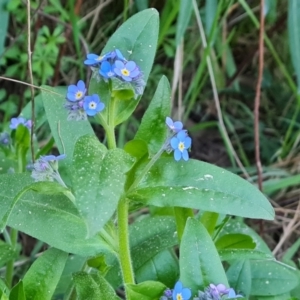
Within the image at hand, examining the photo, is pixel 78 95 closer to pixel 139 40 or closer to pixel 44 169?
pixel 44 169

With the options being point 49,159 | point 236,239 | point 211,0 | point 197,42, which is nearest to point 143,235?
point 236,239

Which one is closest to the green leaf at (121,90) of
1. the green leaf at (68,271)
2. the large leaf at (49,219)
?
the large leaf at (49,219)

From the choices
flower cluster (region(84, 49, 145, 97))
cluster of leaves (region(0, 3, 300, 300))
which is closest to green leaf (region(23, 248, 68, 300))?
cluster of leaves (region(0, 3, 300, 300))

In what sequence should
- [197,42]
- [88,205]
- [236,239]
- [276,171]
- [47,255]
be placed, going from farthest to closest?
1. [197,42]
2. [276,171]
3. [236,239]
4. [47,255]
5. [88,205]

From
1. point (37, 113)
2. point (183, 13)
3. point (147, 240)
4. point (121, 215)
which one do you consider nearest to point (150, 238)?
point (147, 240)

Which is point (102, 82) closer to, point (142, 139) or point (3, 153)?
point (142, 139)

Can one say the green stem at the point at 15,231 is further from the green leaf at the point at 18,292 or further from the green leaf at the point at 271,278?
the green leaf at the point at 271,278

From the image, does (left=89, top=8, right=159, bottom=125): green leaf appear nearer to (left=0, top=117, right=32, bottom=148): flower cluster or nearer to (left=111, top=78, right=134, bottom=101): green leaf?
(left=111, top=78, right=134, bottom=101): green leaf
